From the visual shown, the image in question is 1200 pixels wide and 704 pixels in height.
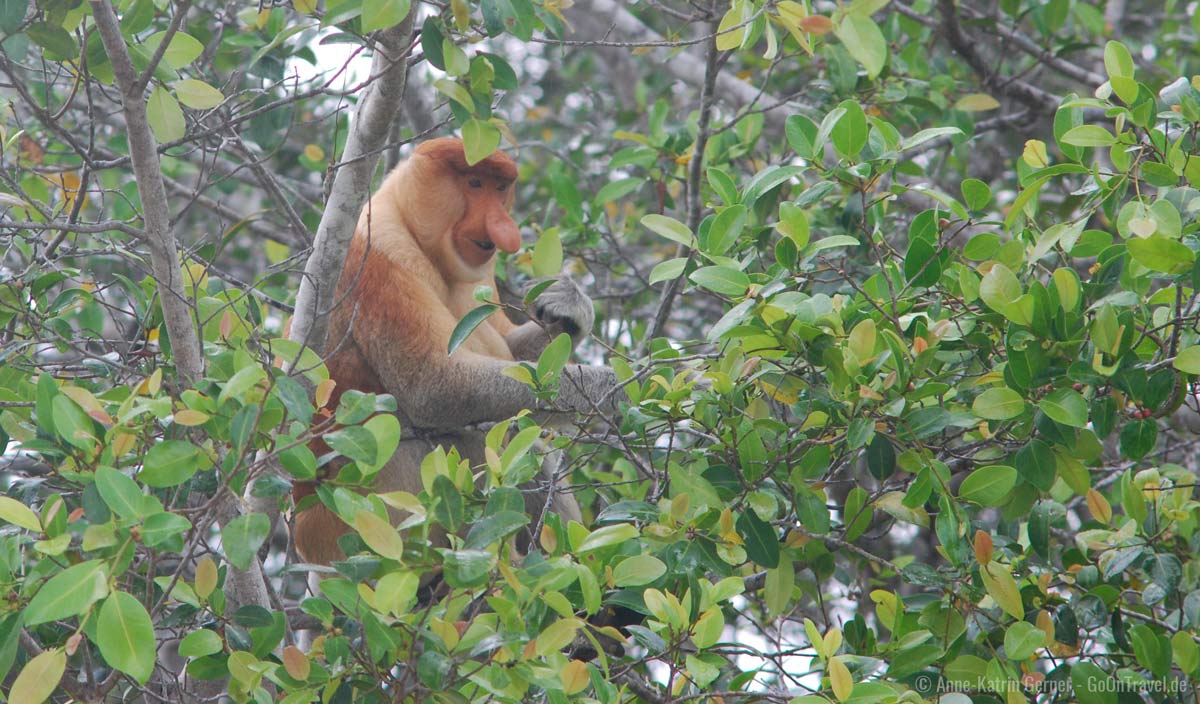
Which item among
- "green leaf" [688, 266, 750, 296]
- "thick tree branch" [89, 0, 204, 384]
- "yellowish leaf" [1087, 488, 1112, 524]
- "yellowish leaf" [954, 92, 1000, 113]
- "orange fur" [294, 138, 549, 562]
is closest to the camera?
"thick tree branch" [89, 0, 204, 384]

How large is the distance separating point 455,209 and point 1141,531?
1.96 meters

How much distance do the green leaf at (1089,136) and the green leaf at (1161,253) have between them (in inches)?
10.6

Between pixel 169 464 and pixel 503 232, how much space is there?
1604mm

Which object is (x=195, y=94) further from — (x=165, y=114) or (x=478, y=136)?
(x=478, y=136)

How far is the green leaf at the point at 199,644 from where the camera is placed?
180cm

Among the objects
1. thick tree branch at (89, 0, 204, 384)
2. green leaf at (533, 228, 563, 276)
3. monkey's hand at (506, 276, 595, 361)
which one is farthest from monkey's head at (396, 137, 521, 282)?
thick tree branch at (89, 0, 204, 384)

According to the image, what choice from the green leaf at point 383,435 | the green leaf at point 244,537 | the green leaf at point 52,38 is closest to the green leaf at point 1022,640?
the green leaf at point 383,435

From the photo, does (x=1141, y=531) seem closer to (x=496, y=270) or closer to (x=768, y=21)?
(x=768, y=21)

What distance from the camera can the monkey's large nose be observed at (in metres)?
3.16

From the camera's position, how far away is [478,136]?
2.21 metres

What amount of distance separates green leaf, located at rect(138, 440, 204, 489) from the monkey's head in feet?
5.18

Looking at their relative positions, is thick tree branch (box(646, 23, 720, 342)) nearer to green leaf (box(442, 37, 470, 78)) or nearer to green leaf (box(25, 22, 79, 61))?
green leaf (box(442, 37, 470, 78))

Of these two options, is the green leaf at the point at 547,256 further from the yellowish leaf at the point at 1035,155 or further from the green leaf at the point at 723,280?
the yellowish leaf at the point at 1035,155

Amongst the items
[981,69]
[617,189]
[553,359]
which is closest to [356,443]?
[553,359]
